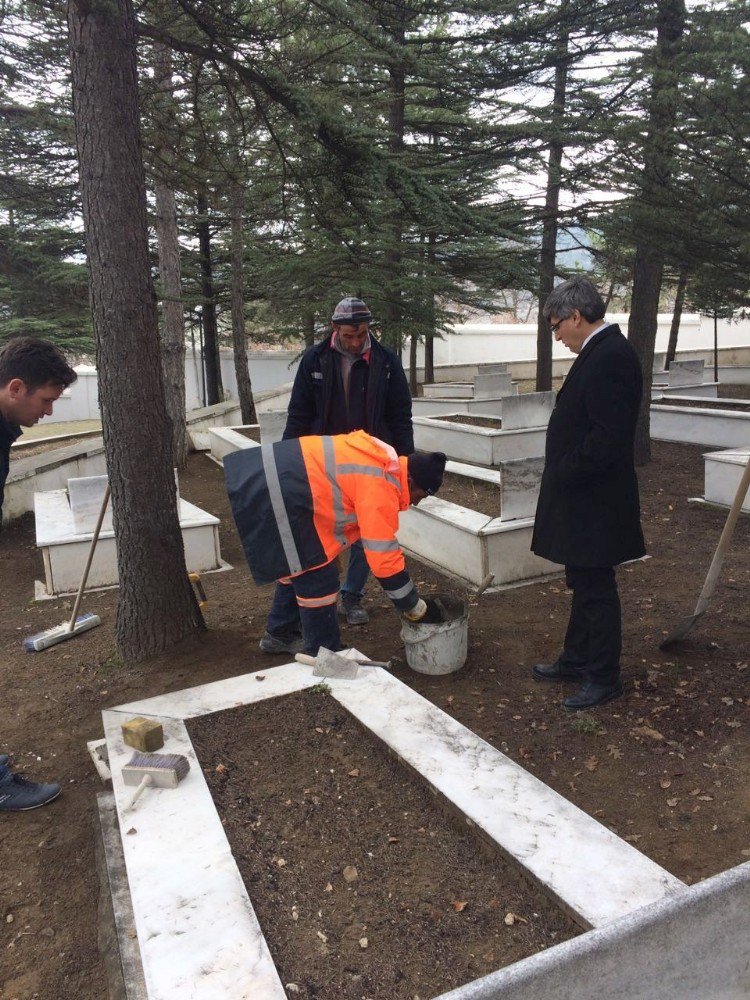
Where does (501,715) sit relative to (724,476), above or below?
below

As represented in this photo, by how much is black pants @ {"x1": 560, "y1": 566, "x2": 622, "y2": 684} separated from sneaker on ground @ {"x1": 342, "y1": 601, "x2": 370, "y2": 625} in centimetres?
153

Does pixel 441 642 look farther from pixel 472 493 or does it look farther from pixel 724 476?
pixel 724 476

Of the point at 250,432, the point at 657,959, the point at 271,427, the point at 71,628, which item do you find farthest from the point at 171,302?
the point at 657,959

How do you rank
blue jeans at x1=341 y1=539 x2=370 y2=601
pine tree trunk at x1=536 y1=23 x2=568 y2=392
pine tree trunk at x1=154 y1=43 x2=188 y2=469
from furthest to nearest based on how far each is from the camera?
pine tree trunk at x1=536 y1=23 x2=568 y2=392 → pine tree trunk at x1=154 y1=43 x2=188 y2=469 → blue jeans at x1=341 y1=539 x2=370 y2=601

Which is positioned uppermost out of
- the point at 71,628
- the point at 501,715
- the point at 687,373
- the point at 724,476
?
the point at 687,373

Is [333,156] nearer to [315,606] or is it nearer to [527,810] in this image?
[315,606]

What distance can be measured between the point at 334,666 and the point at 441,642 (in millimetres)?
758

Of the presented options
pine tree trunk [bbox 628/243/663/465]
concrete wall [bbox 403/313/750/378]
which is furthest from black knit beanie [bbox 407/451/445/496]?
concrete wall [bbox 403/313/750/378]

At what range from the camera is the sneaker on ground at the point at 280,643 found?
13.2ft

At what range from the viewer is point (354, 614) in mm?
→ 4637

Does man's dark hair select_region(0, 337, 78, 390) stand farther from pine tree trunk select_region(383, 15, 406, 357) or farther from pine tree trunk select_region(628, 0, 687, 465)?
pine tree trunk select_region(383, 15, 406, 357)

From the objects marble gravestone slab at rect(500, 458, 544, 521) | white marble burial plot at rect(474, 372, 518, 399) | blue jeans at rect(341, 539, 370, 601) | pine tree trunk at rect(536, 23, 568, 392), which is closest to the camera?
blue jeans at rect(341, 539, 370, 601)

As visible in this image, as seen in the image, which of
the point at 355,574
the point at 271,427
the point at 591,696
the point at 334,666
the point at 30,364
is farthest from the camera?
the point at 271,427

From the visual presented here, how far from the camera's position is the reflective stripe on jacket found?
321cm
